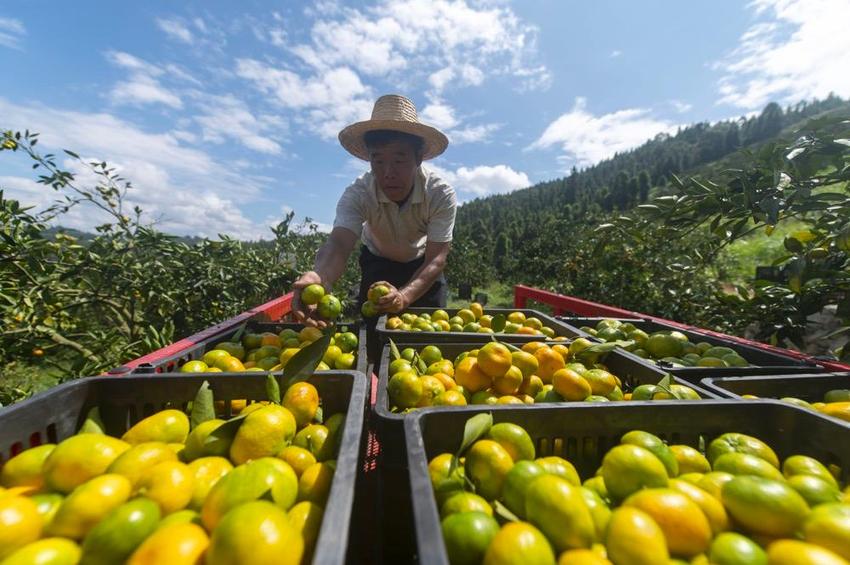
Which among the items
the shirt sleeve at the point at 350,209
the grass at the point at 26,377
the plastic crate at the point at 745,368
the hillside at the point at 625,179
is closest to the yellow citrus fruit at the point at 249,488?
the plastic crate at the point at 745,368

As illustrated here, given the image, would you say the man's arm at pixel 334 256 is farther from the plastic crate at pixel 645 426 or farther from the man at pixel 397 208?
the plastic crate at pixel 645 426

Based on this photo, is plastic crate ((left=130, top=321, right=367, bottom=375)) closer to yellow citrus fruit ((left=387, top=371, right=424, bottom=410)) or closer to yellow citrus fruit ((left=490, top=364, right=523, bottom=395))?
yellow citrus fruit ((left=387, top=371, right=424, bottom=410))

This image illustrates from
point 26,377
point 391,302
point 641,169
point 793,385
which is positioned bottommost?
point 26,377

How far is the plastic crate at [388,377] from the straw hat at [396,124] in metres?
2.06

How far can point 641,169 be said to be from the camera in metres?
88.3

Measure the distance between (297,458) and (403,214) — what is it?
2.75 metres

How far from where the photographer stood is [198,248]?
192 inches

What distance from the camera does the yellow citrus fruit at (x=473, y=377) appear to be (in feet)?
5.64

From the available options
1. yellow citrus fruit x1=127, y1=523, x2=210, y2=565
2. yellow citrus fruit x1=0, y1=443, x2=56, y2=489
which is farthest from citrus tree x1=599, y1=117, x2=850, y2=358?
yellow citrus fruit x1=0, y1=443, x2=56, y2=489

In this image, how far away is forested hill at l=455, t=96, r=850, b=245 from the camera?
67188mm

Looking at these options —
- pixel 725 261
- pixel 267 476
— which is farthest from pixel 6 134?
pixel 725 261

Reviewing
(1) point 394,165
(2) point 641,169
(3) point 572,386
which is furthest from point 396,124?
(2) point 641,169

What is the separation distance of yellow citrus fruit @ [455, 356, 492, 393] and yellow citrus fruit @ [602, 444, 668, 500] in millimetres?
761

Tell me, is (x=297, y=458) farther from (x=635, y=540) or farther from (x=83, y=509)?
(x=635, y=540)
